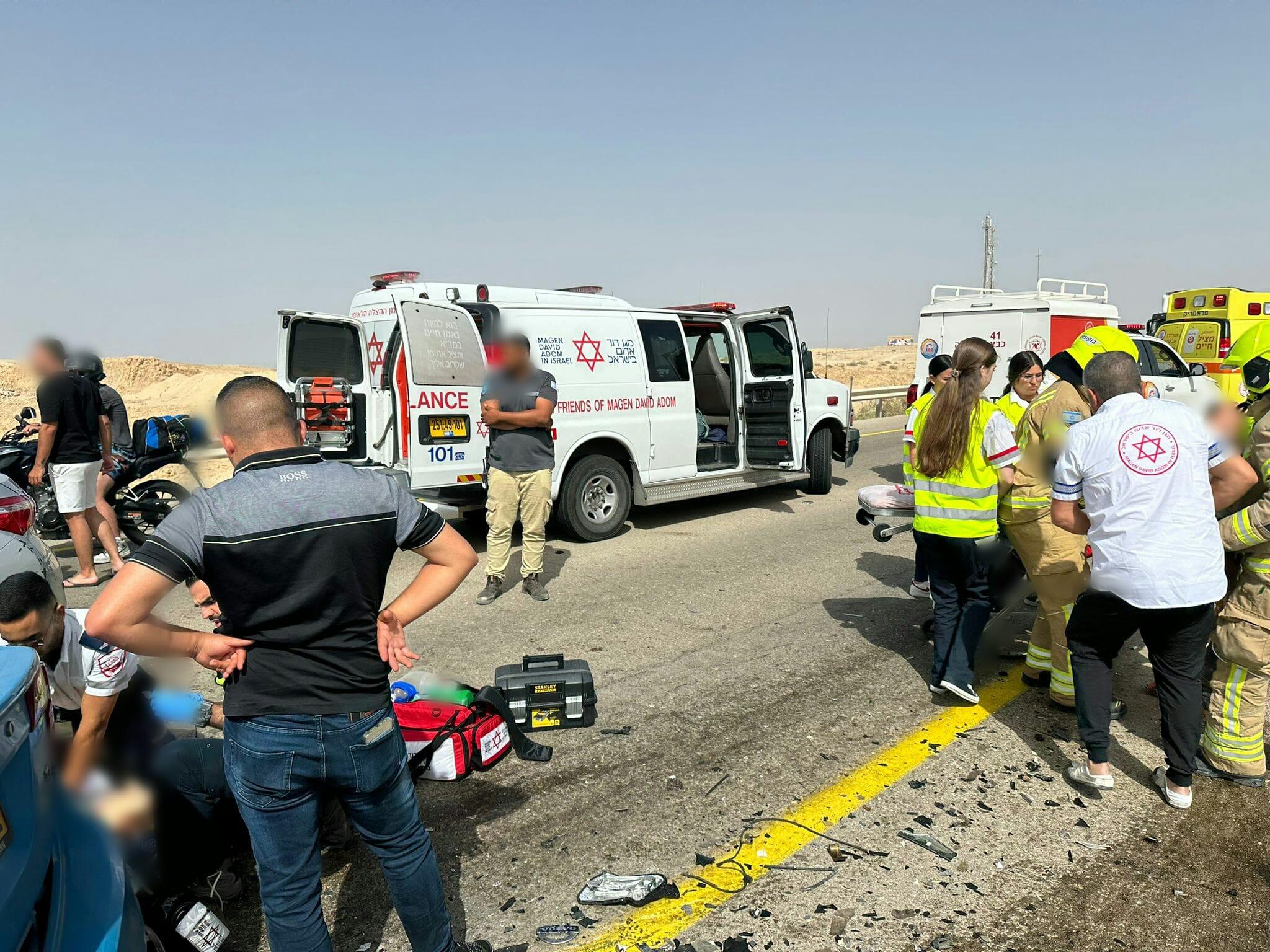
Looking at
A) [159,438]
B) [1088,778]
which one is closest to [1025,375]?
[1088,778]

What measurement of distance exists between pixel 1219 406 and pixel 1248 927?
6.58ft

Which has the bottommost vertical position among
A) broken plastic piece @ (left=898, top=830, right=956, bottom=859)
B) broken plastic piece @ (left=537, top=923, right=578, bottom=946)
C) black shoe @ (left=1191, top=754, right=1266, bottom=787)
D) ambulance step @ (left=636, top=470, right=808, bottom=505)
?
black shoe @ (left=1191, top=754, right=1266, bottom=787)

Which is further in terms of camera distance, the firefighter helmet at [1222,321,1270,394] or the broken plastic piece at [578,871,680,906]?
the firefighter helmet at [1222,321,1270,394]

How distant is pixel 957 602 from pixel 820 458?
602 centimetres

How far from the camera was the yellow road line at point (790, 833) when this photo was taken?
8.78 ft

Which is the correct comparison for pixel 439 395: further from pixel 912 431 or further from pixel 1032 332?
pixel 1032 332

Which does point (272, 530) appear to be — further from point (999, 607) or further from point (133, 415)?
point (133, 415)

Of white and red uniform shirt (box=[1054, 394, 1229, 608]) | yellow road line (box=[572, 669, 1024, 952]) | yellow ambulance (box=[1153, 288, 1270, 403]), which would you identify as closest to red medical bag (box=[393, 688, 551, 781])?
yellow road line (box=[572, 669, 1024, 952])

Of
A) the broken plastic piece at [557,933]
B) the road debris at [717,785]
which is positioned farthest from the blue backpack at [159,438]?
the broken plastic piece at [557,933]

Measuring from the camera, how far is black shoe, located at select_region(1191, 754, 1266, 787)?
3543mm

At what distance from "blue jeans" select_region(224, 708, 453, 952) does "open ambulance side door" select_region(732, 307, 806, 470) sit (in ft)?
24.2

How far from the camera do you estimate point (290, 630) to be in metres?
2.02

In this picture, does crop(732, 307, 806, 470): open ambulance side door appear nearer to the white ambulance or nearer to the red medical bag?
the white ambulance

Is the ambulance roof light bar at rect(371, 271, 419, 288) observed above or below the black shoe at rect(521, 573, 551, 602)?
above
